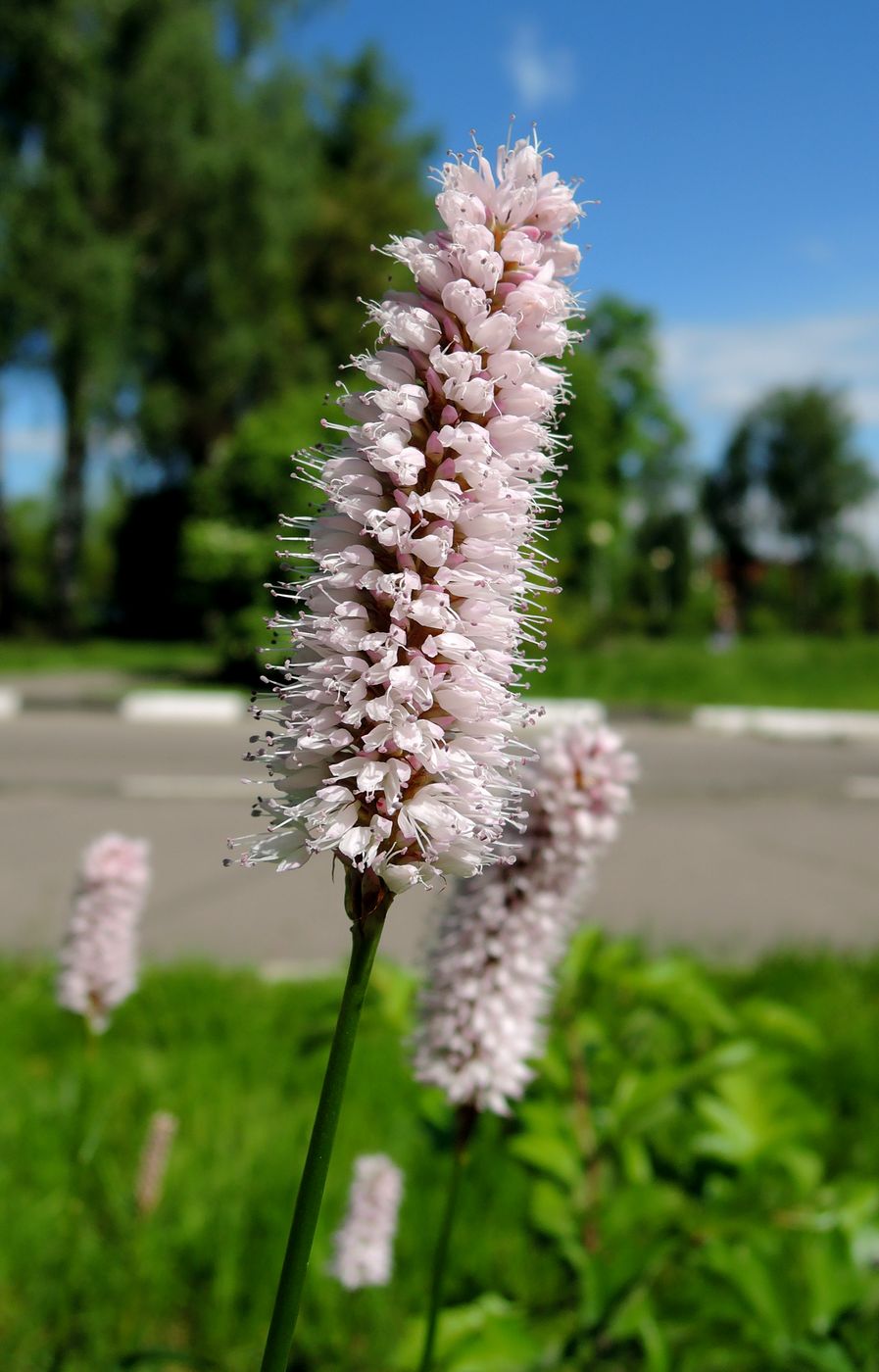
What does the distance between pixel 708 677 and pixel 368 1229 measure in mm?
19379

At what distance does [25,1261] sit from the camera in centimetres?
277

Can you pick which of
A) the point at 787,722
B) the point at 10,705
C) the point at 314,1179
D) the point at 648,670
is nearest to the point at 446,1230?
the point at 314,1179

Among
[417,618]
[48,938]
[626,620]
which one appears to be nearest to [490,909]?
[417,618]

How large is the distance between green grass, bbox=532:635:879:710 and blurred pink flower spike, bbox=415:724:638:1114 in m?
16.5

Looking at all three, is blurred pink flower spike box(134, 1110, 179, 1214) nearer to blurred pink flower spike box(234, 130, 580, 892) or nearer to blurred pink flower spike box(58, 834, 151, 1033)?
blurred pink flower spike box(58, 834, 151, 1033)

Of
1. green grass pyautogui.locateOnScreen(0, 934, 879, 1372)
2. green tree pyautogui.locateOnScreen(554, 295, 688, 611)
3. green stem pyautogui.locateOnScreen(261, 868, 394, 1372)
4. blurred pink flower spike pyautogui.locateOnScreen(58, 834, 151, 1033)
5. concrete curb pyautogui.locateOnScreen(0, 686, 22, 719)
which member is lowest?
concrete curb pyautogui.locateOnScreen(0, 686, 22, 719)

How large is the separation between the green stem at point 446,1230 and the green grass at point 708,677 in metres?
16.6

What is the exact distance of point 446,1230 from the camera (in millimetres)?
1668

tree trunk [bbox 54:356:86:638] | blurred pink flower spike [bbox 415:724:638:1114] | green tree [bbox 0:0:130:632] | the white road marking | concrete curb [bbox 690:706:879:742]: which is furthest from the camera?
tree trunk [bbox 54:356:86:638]

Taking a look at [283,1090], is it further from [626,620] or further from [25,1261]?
[626,620]

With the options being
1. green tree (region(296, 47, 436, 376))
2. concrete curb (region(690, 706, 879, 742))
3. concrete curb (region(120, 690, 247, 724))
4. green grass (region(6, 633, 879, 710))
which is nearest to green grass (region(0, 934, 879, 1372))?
concrete curb (region(120, 690, 247, 724))

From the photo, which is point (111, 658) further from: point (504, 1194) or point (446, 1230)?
point (446, 1230)

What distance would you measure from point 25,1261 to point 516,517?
2.48m

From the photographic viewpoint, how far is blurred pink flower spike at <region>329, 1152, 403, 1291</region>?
212cm
